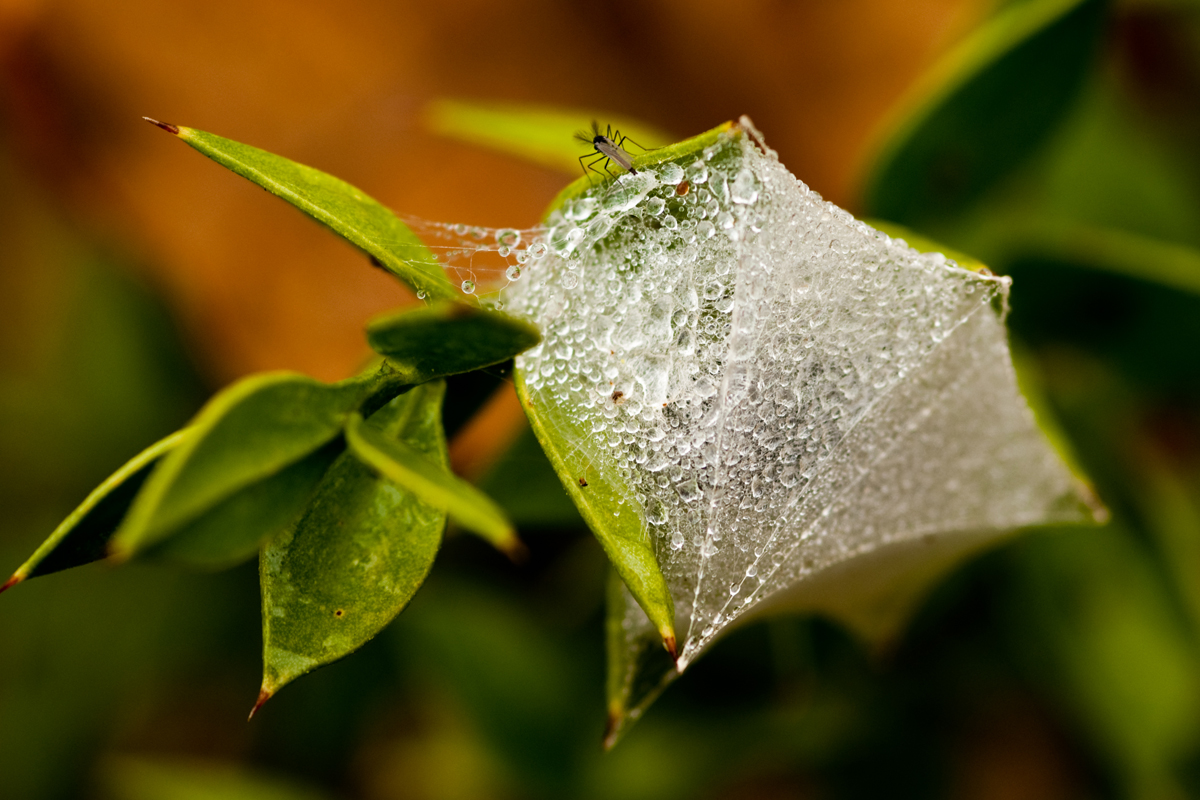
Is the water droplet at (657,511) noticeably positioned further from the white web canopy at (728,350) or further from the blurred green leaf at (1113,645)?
the blurred green leaf at (1113,645)

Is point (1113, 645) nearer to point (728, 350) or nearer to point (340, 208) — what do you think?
point (728, 350)

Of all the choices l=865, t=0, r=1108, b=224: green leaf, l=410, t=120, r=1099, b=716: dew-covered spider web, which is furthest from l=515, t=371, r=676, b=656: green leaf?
l=865, t=0, r=1108, b=224: green leaf

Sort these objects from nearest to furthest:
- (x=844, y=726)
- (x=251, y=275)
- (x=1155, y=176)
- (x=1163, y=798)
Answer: (x=1163, y=798) → (x=844, y=726) → (x=1155, y=176) → (x=251, y=275)

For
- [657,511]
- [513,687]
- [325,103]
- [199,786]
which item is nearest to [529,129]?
[657,511]

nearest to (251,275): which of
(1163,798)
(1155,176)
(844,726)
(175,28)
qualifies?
(175,28)

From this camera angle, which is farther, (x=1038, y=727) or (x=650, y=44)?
(x=650, y=44)

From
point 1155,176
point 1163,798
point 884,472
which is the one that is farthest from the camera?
point 1155,176

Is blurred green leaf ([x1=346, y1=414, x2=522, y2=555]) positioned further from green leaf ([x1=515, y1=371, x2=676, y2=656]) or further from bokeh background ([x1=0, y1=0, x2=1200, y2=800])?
bokeh background ([x1=0, y1=0, x2=1200, y2=800])

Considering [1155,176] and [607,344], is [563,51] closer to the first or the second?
[1155,176]
